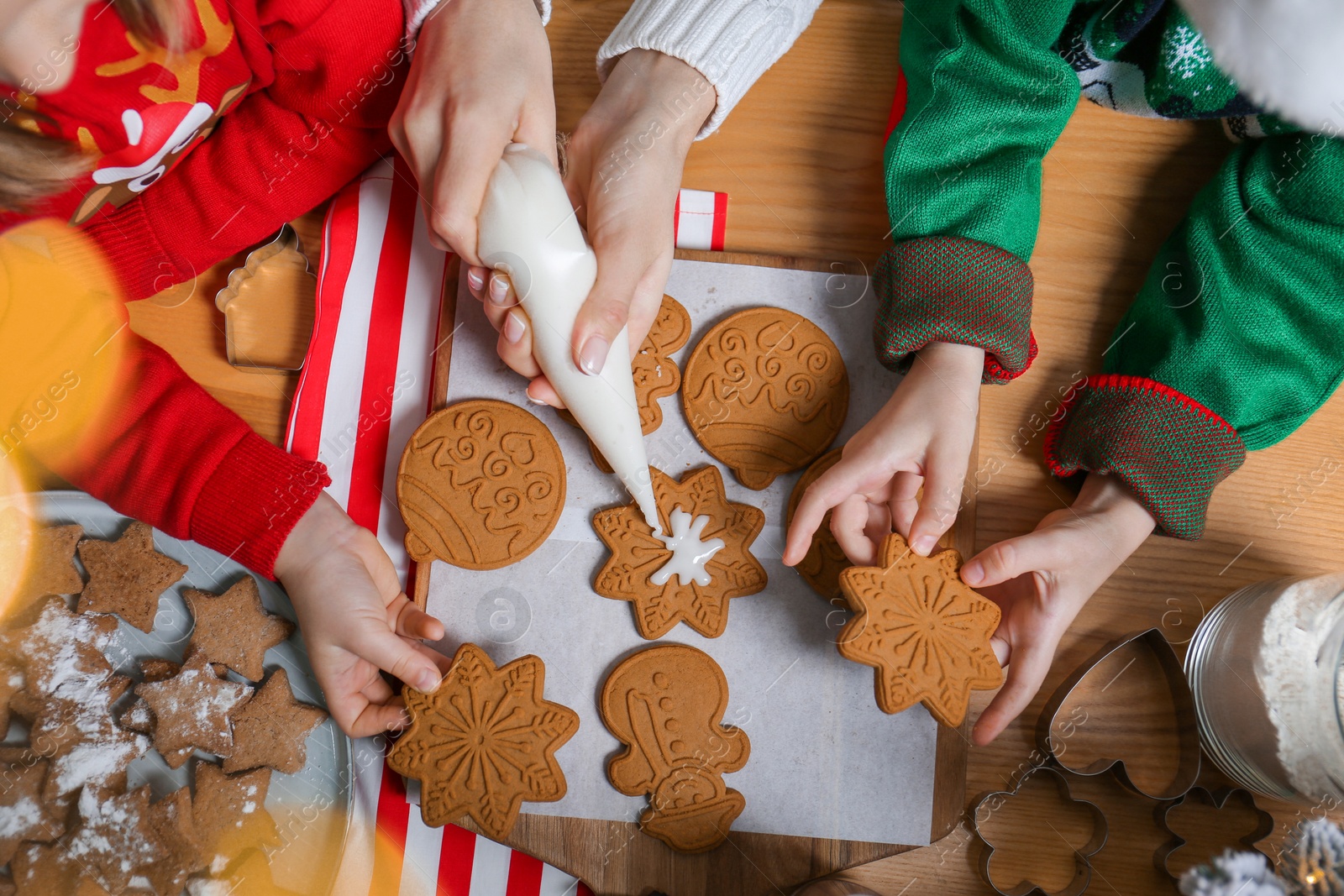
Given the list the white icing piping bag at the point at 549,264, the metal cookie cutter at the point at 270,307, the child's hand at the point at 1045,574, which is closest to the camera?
the white icing piping bag at the point at 549,264

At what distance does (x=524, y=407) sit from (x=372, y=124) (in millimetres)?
317

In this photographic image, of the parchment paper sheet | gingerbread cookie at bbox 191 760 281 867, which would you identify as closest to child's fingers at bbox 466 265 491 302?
the parchment paper sheet

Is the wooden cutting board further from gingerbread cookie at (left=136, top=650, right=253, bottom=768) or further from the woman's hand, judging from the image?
the woman's hand

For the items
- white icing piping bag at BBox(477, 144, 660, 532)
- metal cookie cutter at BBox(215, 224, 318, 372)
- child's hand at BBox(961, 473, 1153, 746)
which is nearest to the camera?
white icing piping bag at BBox(477, 144, 660, 532)

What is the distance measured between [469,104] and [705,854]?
67 cm

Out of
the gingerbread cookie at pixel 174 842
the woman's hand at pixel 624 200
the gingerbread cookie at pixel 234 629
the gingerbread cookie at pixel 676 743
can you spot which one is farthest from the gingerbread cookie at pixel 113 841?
the woman's hand at pixel 624 200

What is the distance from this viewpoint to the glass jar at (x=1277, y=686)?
636 millimetres

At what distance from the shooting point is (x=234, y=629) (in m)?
0.76

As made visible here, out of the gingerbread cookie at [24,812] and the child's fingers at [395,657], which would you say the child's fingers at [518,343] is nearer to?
the child's fingers at [395,657]

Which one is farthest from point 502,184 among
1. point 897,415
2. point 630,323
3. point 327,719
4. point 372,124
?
point 327,719

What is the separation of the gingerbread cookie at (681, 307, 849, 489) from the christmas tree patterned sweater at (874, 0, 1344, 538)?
7cm

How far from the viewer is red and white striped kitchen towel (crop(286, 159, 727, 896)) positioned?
0.78 meters

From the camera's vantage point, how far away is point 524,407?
82 cm

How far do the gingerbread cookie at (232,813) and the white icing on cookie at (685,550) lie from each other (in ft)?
1.31
